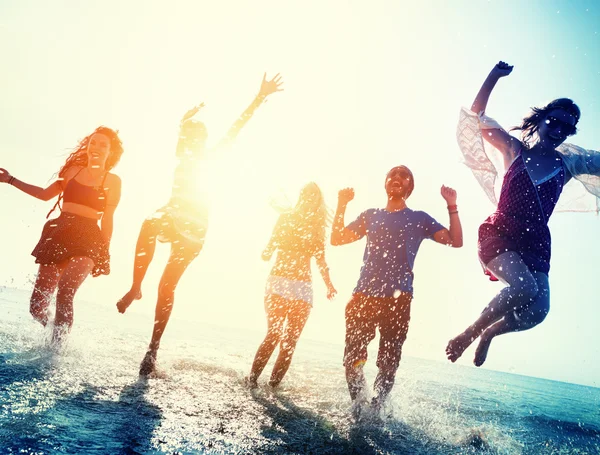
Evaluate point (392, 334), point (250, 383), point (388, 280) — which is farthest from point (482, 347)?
point (250, 383)

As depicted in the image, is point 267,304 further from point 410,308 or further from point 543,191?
point 543,191

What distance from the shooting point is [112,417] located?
2.09 m

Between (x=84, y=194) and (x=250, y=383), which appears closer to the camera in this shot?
(x=250, y=383)

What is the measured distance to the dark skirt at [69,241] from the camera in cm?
415

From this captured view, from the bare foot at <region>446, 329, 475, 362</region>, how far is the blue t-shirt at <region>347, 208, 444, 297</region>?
24.0 inches

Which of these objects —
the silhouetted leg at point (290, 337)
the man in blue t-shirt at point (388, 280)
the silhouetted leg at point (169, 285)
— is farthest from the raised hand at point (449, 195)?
the silhouetted leg at point (169, 285)

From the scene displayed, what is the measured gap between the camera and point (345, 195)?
431 cm

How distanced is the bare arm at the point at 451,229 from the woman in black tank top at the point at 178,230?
2.48 m

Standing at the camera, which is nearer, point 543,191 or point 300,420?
point 300,420

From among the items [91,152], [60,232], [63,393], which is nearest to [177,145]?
[91,152]

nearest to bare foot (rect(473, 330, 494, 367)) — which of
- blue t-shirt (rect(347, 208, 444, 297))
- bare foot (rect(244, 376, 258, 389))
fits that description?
blue t-shirt (rect(347, 208, 444, 297))

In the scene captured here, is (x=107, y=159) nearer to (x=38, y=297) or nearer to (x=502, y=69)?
(x=38, y=297)

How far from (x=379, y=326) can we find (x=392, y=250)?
810mm

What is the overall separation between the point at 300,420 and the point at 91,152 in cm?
386
